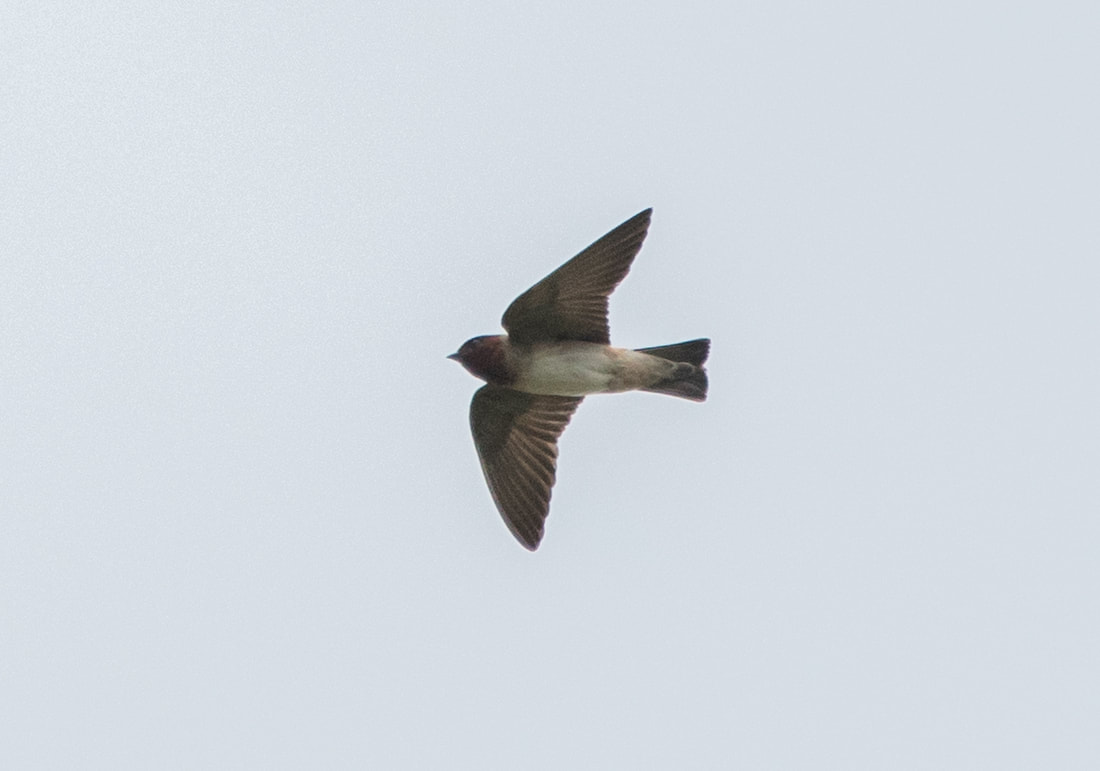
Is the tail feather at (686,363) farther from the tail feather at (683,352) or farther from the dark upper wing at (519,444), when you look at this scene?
the dark upper wing at (519,444)

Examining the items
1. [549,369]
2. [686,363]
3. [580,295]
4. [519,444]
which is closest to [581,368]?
[549,369]

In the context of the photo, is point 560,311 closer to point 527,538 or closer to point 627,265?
point 627,265

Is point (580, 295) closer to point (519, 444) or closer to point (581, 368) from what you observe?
point (581, 368)

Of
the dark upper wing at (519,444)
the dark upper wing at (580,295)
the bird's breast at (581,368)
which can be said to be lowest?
the dark upper wing at (519,444)

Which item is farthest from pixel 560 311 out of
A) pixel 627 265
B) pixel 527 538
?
pixel 527 538

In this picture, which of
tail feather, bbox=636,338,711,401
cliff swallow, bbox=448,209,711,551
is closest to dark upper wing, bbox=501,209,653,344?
cliff swallow, bbox=448,209,711,551

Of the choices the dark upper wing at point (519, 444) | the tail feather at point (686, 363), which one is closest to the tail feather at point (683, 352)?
the tail feather at point (686, 363)

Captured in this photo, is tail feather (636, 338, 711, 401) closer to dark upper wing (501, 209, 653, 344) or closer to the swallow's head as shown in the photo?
dark upper wing (501, 209, 653, 344)
